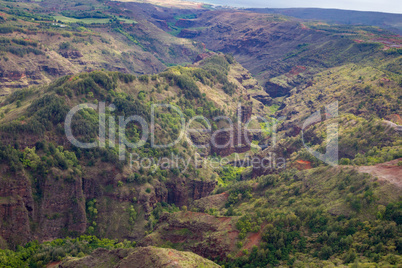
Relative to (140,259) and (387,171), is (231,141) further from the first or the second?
(140,259)

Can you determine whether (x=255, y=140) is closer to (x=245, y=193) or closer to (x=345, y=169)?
(x=245, y=193)

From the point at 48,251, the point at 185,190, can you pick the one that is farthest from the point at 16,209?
the point at 185,190

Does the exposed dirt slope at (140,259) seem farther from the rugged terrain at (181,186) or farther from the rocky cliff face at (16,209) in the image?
the rocky cliff face at (16,209)

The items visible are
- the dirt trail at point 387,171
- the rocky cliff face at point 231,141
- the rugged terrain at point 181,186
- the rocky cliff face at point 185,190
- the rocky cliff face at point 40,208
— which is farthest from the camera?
the rocky cliff face at point 231,141

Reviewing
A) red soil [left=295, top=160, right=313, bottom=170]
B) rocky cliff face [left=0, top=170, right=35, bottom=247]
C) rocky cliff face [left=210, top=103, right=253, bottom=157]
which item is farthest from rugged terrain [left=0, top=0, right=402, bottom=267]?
rocky cliff face [left=210, top=103, right=253, bottom=157]

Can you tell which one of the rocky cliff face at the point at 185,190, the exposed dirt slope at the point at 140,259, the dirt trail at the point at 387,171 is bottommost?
the rocky cliff face at the point at 185,190

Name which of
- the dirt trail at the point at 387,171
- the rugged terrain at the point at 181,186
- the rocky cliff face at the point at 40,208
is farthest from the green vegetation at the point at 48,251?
the dirt trail at the point at 387,171

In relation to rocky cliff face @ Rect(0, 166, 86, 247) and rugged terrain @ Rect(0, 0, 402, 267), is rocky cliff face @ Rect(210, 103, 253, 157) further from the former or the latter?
rocky cliff face @ Rect(0, 166, 86, 247)

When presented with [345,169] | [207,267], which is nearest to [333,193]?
[345,169]
